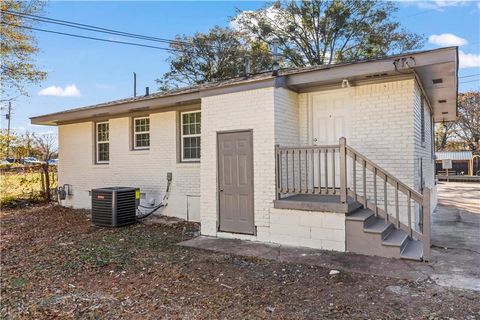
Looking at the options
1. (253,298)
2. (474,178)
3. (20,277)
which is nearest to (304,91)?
(253,298)

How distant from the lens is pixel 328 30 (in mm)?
23297

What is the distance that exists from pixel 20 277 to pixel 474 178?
25.9 meters

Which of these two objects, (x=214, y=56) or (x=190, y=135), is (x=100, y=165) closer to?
(x=190, y=135)

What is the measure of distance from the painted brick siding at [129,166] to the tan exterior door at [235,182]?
1924mm

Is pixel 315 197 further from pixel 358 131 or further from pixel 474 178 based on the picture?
pixel 474 178

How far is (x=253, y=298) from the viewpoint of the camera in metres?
3.75

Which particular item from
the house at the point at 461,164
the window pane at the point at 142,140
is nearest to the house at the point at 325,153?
the window pane at the point at 142,140

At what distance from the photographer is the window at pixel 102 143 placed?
10.5m

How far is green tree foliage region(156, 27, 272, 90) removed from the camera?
921 inches

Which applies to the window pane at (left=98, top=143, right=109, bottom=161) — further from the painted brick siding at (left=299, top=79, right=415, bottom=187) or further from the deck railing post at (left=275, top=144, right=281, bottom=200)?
the painted brick siding at (left=299, top=79, right=415, bottom=187)

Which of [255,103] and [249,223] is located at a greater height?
[255,103]

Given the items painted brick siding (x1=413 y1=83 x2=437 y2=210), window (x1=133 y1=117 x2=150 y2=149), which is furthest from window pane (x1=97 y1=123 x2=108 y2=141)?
painted brick siding (x1=413 y1=83 x2=437 y2=210)

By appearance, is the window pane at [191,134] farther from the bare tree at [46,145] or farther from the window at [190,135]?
the bare tree at [46,145]

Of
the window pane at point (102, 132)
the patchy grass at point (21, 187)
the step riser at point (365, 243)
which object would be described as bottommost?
the step riser at point (365, 243)
